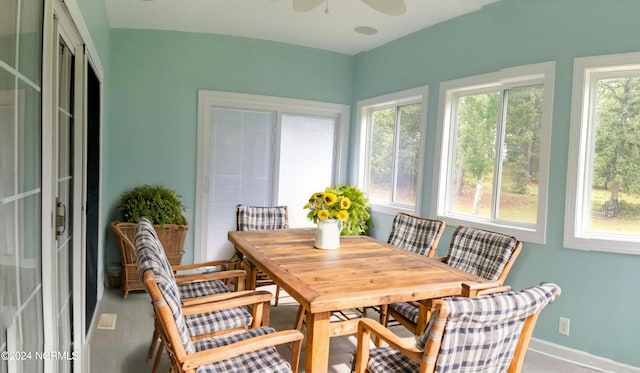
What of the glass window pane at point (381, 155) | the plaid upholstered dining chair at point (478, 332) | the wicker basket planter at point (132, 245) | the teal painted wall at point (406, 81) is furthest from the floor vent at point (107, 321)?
the glass window pane at point (381, 155)

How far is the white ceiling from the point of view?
11.8 ft

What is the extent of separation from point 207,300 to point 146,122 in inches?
115

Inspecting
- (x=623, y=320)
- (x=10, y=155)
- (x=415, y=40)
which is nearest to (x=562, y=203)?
(x=623, y=320)

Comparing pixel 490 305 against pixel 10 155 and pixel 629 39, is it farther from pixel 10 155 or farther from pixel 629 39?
pixel 629 39

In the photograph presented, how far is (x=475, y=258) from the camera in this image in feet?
8.91

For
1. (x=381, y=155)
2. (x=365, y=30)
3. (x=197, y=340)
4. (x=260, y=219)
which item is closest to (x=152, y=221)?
(x=260, y=219)

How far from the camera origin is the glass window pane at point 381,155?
187 inches

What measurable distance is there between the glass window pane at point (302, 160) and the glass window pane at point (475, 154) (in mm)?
1826

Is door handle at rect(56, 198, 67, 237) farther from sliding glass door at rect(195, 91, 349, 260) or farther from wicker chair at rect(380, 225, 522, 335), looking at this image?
sliding glass door at rect(195, 91, 349, 260)

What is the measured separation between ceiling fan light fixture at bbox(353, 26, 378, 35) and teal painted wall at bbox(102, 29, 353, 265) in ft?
3.11

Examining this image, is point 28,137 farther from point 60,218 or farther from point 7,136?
point 60,218

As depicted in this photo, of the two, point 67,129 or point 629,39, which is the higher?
point 629,39

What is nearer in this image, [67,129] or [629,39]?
[67,129]

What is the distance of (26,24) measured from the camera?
1321 mm
